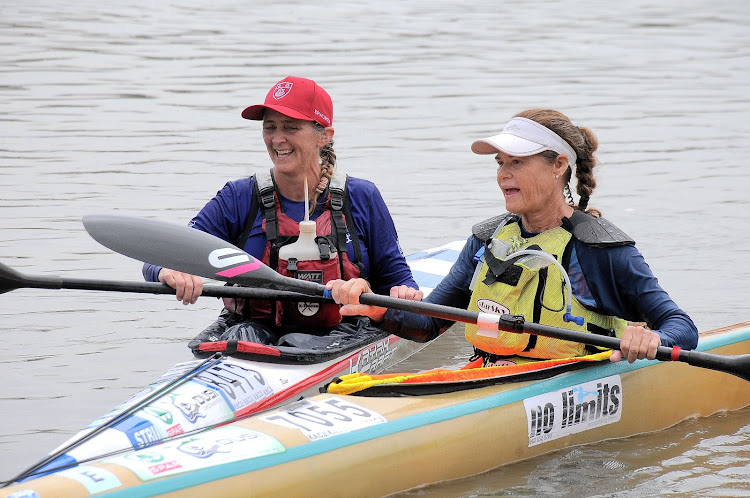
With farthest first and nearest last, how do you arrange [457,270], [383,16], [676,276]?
[383,16]
[676,276]
[457,270]

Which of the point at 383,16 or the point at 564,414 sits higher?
the point at 383,16

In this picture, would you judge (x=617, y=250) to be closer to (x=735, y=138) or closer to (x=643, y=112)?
(x=735, y=138)

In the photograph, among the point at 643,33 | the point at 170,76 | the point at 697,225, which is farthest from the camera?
the point at 643,33

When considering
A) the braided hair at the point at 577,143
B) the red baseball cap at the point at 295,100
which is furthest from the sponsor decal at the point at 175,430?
the braided hair at the point at 577,143

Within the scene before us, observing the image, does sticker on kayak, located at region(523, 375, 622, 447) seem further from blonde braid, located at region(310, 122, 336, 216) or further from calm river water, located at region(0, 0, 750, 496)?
blonde braid, located at region(310, 122, 336, 216)

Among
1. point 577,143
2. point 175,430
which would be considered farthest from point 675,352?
point 175,430

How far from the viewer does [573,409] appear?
15.0ft

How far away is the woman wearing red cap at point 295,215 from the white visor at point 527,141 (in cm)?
81

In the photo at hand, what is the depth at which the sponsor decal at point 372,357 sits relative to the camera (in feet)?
17.0

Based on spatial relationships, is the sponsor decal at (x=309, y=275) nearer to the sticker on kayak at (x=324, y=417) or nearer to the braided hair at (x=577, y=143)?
the sticker on kayak at (x=324, y=417)

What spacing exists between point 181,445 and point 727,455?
2.35 meters

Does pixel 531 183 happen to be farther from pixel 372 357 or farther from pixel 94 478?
pixel 94 478

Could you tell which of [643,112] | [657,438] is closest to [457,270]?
[657,438]

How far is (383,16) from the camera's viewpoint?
62.6 ft
